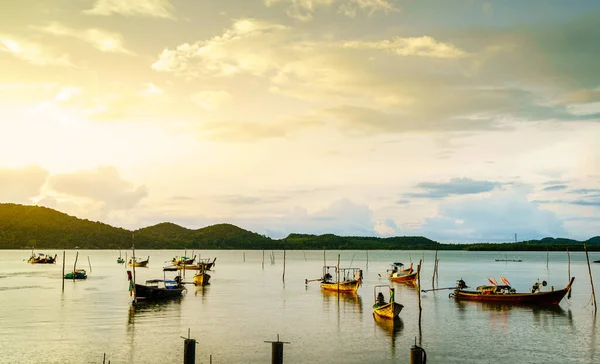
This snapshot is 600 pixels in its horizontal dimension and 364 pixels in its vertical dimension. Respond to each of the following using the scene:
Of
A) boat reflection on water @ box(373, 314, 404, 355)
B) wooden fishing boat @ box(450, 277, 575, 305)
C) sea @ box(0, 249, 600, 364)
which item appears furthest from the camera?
wooden fishing boat @ box(450, 277, 575, 305)

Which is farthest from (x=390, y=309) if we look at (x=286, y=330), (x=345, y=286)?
(x=345, y=286)

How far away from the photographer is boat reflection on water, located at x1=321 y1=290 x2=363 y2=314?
2132 inches

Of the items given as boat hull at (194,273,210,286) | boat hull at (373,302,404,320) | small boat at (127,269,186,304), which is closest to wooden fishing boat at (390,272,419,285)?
boat hull at (194,273,210,286)

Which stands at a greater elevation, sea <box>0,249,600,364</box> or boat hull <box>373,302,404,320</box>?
boat hull <box>373,302,404,320</box>

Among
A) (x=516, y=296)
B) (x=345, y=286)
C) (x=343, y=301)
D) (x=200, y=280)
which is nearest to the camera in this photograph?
(x=516, y=296)

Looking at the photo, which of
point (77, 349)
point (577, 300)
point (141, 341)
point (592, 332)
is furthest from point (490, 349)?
point (577, 300)

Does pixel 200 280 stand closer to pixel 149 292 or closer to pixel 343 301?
pixel 149 292

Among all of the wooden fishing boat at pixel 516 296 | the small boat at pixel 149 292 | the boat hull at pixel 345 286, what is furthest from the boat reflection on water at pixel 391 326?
the small boat at pixel 149 292

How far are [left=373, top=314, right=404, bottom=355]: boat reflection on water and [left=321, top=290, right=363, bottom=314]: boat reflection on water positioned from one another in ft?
20.2

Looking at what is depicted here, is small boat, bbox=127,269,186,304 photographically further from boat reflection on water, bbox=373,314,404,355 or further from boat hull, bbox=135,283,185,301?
boat reflection on water, bbox=373,314,404,355

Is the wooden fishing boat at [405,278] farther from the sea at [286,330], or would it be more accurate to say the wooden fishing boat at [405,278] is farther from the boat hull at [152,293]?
the boat hull at [152,293]

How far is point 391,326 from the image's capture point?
42094 millimetres

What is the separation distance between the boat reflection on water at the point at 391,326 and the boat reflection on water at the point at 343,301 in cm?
616

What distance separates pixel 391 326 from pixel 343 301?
61.3 ft
